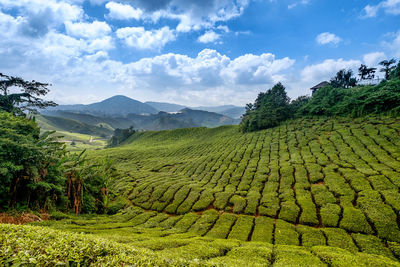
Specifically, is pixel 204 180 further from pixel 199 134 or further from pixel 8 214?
pixel 199 134

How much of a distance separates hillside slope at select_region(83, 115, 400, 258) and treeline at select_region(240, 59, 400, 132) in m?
4.39

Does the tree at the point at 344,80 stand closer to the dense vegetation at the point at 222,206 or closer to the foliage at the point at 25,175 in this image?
the dense vegetation at the point at 222,206

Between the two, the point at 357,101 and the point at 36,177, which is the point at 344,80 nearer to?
the point at 357,101

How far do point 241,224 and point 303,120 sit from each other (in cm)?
3353

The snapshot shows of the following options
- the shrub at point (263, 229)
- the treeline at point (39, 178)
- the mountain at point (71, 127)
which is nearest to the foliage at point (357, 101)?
the shrub at point (263, 229)

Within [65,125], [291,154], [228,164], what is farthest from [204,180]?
[65,125]

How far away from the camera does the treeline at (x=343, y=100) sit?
88.1 feet

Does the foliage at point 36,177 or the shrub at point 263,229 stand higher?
the foliage at point 36,177

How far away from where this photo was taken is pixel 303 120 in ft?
120

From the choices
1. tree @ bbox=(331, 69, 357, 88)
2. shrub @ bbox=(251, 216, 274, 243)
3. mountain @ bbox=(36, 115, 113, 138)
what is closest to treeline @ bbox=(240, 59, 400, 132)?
tree @ bbox=(331, 69, 357, 88)

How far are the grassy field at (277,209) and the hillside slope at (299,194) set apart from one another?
6 centimetres

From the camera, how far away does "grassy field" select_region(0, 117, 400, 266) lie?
6785 millimetres

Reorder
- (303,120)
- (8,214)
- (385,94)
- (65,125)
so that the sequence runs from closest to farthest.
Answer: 1. (8,214)
2. (385,94)
3. (303,120)
4. (65,125)

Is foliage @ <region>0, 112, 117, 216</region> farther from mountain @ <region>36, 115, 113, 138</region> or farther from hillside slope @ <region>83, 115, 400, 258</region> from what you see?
mountain @ <region>36, 115, 113, 138</region>
